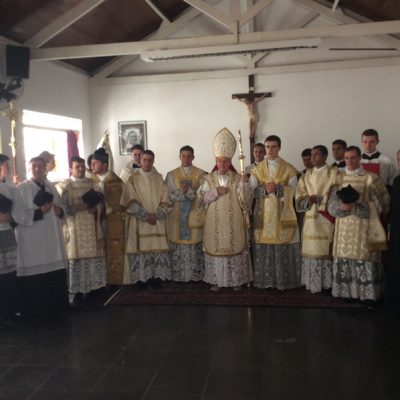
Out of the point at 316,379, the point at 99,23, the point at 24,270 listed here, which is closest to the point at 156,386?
the point at 316,379

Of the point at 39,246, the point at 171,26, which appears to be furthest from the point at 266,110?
the point at 39,246

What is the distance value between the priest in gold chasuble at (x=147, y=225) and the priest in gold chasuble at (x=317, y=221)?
1749 mm

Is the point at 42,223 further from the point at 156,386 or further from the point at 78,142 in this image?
the point at 78,142

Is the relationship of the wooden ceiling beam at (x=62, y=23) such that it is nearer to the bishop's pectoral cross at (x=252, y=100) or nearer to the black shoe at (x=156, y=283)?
the bishop's pectoral cross at (x=252, y=100)

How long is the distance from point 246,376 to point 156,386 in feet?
2.30

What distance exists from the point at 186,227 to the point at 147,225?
54 centimetres

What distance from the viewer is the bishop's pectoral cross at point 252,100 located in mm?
10078

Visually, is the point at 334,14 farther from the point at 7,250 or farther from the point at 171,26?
the point at 7,250

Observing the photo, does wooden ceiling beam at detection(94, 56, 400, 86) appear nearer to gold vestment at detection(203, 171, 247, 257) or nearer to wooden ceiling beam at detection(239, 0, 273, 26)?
wooden ceiling beam at detection(239, 0, 273, 26)

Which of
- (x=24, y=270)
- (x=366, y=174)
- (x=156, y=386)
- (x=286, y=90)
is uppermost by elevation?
(x=286, y=90)

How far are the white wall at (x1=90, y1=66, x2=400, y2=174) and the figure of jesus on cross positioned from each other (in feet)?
0.56

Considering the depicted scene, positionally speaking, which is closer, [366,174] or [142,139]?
[366,174]

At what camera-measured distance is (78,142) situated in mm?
10438

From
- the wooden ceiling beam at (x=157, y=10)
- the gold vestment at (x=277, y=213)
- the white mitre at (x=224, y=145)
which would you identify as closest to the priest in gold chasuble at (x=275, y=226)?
the gold vestment at (x=277, y=213)
